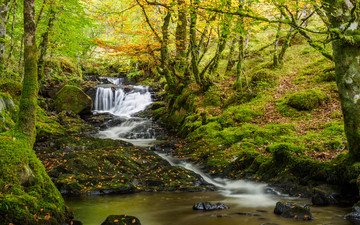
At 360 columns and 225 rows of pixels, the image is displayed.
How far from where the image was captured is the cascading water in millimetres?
19456

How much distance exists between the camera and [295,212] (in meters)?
6.89

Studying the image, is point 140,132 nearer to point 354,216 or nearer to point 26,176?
point 26,176

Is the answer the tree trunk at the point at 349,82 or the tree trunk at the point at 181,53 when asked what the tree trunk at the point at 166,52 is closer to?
the tree trunk at the point at 181,53

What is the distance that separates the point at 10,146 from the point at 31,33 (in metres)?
2.42

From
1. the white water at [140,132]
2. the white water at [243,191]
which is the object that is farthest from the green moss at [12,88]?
the white water at [243,191]

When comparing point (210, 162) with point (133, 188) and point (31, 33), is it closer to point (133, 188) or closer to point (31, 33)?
point (133, 188)

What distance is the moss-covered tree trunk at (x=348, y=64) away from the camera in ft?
23.7

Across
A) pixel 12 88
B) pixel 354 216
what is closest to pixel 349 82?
pixel 354 216

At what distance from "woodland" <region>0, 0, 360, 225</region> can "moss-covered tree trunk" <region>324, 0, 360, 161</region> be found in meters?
0.02

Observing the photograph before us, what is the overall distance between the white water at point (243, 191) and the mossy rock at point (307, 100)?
19.2 feet

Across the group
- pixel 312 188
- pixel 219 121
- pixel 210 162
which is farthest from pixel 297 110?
pixel 312 188

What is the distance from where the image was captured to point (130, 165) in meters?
11.1

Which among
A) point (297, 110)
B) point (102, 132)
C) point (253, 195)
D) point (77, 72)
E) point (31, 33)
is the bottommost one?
point (253, 195)

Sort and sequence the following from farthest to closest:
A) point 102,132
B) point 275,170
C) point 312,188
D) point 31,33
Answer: point 102,132, point 275,170, point 312,188, point 31,33
